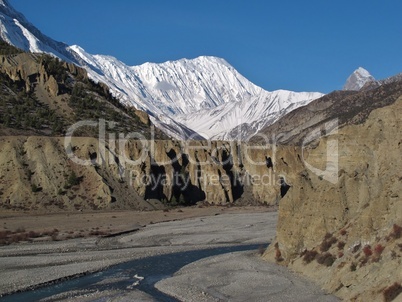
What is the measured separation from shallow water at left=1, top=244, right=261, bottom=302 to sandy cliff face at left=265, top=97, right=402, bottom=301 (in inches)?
261

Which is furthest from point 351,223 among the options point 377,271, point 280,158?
point 280,158

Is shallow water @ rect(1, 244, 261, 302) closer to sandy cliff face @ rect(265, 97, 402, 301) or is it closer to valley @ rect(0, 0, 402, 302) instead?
valley @ rect(0, 0, 402, 302)

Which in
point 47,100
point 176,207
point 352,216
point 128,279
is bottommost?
point 128,279

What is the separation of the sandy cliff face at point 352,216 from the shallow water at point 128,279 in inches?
261

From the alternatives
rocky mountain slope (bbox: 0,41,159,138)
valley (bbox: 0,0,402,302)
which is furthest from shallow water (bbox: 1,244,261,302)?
rocky mountain slope (bbox: 0,41,159,138)

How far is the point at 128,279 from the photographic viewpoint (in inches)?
1174

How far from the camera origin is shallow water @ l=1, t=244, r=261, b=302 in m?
26.1

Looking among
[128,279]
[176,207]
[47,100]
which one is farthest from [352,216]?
[47,100]

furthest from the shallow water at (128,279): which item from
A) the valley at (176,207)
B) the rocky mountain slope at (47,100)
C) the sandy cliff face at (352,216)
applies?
the rocky mountain slope at (47,100)

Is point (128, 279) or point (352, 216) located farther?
point (128, 279)

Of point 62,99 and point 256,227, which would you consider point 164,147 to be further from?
point 256,227

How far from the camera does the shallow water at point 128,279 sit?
2608 cm

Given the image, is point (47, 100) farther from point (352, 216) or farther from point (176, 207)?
point (352, 216)

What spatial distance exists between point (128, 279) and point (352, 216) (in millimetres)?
12449
